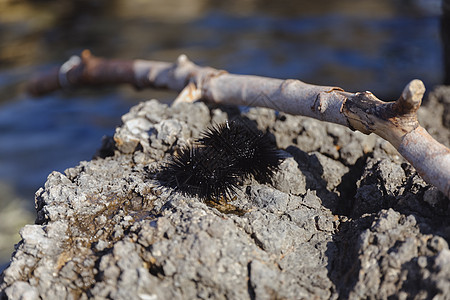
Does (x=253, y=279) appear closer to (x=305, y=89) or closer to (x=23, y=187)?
(x=305, y=89)

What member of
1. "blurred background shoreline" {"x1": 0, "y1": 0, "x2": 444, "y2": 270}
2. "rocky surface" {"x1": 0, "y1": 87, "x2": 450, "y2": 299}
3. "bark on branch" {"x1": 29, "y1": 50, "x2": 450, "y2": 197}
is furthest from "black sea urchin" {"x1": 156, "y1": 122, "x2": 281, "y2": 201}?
"blurred background shoreline" {"x1": 0, "y1": 0, "x2": 444, "y2": 270}

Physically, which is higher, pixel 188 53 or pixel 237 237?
pixel 188 53

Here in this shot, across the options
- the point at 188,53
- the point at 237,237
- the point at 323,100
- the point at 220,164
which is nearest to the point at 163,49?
the point at 188,53

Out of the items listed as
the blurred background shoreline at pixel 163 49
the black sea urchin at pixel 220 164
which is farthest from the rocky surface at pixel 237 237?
the blurred background shoreline at pixel 163 49

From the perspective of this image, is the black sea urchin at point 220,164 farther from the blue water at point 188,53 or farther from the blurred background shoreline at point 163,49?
the blue water at point 188,53

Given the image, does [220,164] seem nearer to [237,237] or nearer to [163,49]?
[237,237]

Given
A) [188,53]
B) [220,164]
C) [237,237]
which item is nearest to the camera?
[237,237]
